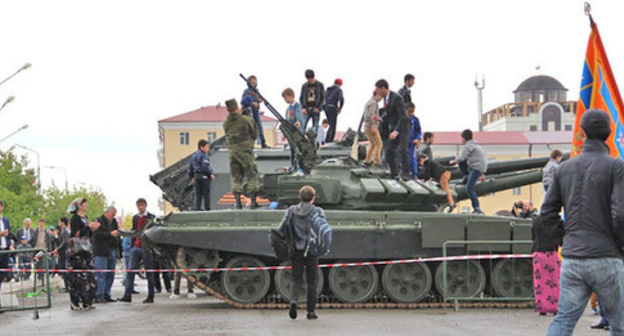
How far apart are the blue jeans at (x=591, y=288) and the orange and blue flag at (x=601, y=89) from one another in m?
4.90

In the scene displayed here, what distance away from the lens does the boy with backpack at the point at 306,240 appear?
14.1m

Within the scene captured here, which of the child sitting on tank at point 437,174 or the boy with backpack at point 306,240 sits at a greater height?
the child sitting on tank at point 437,174

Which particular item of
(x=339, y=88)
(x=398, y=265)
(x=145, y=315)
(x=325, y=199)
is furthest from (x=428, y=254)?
(x=339, y=88)

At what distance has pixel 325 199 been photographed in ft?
59.6

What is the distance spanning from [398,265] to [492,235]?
1545 millimetres

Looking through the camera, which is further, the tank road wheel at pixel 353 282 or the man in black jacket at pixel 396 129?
the man in black jacket at pixel 396 129

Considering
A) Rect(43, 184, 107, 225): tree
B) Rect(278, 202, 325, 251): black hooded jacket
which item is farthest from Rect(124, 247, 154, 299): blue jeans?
Rect(43, 184, 107, 225): tree

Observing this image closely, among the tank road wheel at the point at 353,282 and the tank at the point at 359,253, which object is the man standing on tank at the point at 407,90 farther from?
the tank road wheel at the point at 353,282

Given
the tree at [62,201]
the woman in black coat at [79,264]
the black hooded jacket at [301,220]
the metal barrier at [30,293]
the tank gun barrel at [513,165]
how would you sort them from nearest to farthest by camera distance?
the black hooded jacket at [301,220], the metal barrier at [30,293], the woman in black coat at [79,264], the tank gun barrel at [513,165], the tree at [62,201]

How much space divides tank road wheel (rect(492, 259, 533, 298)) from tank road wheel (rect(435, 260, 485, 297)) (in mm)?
234

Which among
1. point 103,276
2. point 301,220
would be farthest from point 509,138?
point 301,220

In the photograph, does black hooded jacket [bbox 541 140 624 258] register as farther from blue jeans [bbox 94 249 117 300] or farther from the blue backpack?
blue jeans [bbox 94 249 117 300]

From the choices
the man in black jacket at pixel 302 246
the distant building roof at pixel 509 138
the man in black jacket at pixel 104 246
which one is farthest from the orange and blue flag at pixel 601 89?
the distant building roof at pixel 509 138

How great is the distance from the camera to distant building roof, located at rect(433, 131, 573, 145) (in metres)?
99.8
